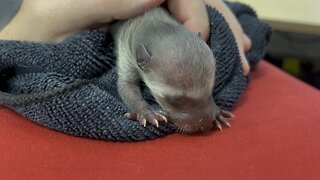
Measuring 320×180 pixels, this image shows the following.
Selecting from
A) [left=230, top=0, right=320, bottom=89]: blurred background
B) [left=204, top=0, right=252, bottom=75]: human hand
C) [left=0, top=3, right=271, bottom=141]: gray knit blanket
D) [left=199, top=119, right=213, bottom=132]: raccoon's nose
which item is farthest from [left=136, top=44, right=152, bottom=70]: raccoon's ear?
[left=230, top=0, right=320, bottom=89]: blurred background

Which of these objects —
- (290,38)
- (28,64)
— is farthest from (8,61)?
Result: (290,38)

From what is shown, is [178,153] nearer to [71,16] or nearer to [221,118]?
[221,118]

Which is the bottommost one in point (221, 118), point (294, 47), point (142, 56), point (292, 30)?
point (294, 47)

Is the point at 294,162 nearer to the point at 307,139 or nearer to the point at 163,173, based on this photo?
the point at 307,139

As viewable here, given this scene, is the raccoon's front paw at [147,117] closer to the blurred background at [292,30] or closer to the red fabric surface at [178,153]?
the red fabric surface at [178,153]

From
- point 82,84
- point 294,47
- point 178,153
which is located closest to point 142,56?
point 82,84

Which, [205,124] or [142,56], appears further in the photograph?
[142,56]
